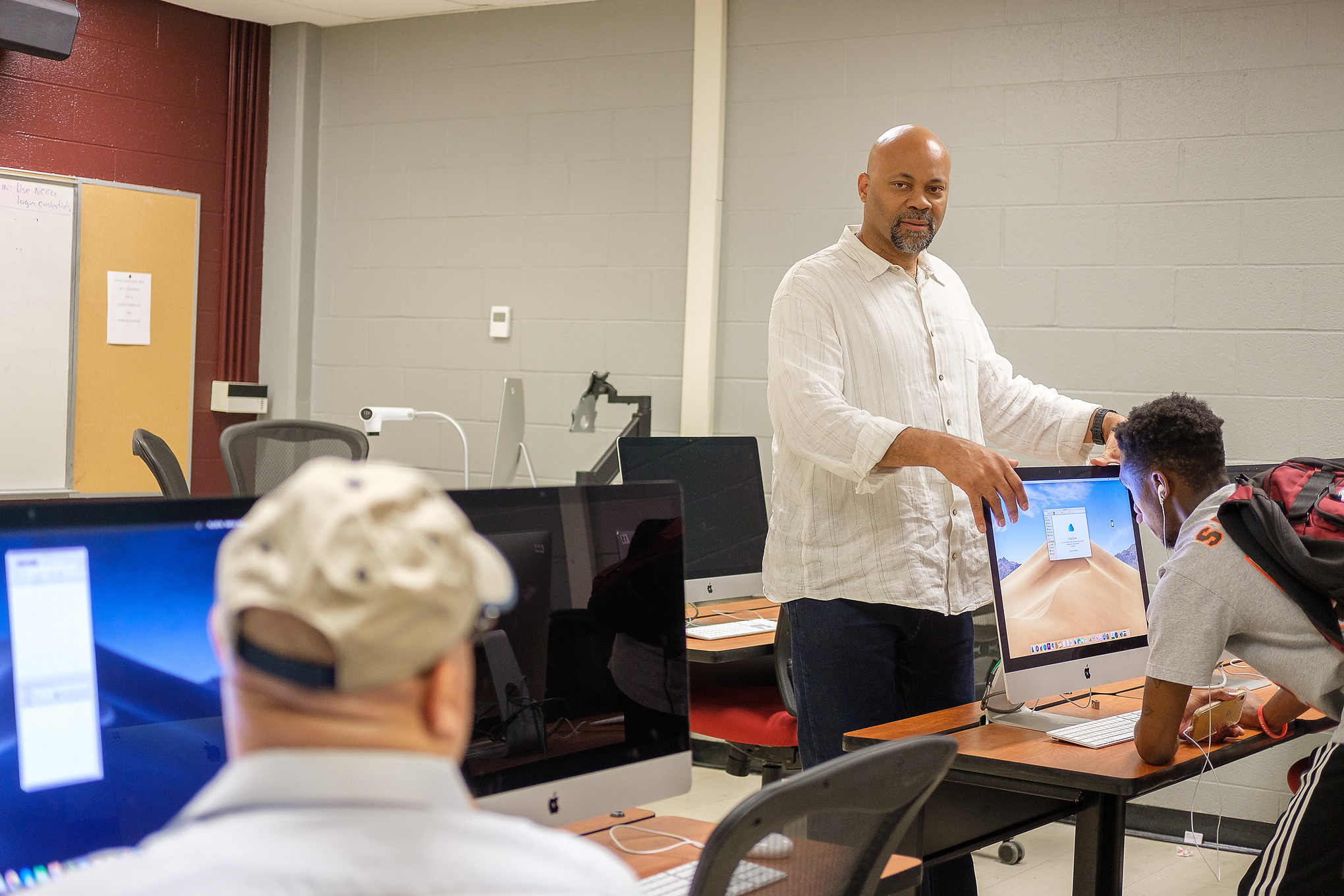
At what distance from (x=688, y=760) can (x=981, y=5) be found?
313 cm

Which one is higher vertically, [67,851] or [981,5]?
[981,5]

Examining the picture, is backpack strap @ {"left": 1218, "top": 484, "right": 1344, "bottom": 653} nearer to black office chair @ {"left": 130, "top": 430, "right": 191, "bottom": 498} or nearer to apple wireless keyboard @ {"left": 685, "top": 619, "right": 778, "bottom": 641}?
apple wireless keyboard @ {"left": 685, "top": 619, "right": 778, "bottom": 641}

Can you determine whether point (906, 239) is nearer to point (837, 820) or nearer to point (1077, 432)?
point (1077, 432)

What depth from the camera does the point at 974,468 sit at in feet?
6.75

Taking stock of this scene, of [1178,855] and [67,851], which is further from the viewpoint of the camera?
[1178,855]

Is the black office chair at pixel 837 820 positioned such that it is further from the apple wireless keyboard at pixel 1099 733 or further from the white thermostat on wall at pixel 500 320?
the white thermostat on wall at pixel 500 320

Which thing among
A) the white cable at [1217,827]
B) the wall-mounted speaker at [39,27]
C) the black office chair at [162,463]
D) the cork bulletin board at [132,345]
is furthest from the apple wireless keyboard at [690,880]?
the wall-mounted speaker at [39,27]

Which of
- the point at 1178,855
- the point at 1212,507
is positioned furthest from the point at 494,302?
the point at 1212,507

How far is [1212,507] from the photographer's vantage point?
1.92 metres

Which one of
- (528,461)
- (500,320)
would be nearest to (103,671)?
(528,461)

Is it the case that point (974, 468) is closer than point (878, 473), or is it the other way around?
point (974, 468)

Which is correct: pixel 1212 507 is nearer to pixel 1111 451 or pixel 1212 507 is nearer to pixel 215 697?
pixel 1111 451

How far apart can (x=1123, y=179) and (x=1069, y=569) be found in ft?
6.50

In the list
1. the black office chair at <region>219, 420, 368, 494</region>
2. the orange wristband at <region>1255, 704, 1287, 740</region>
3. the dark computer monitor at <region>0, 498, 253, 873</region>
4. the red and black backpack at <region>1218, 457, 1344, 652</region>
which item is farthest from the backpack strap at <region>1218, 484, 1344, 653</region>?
the black office chair at <region>219, 420, 368, 494</region>
